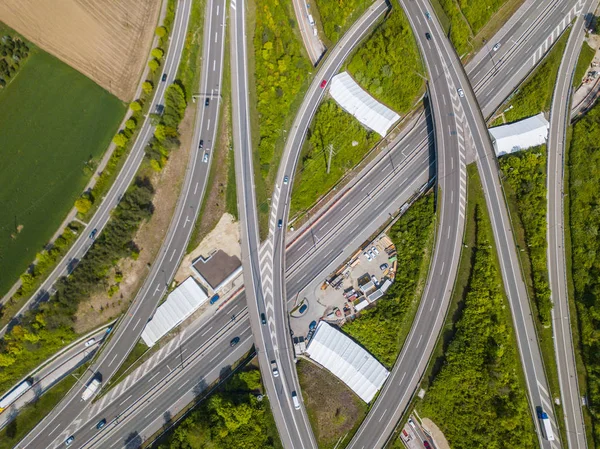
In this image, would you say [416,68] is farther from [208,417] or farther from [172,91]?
[208,417]

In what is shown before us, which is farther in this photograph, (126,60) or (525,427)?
(126,60)

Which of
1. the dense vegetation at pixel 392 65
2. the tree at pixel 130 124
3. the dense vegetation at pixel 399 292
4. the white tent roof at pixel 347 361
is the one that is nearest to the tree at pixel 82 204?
the tree at pixel 130 124

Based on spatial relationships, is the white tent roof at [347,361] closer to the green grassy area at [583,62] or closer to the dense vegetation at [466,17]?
the dense vegetation at [466,17]

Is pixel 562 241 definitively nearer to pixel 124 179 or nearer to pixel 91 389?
pixel 124 179

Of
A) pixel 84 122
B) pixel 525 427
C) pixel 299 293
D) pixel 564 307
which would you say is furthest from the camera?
pixel 84 122

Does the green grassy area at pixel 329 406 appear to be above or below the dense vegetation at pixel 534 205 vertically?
below

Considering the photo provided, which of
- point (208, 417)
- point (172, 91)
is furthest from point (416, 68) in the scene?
point (208, 417)

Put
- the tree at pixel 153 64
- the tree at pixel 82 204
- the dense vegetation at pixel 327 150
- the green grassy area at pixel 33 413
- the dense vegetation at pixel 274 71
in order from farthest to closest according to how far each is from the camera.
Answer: the tree at pixel 153 64
the dense vegetation at pixel 274 71
the dense vegetation at pixel 327 150
the tree at pixel 82 204
the green grassy area at pixel 33 413
